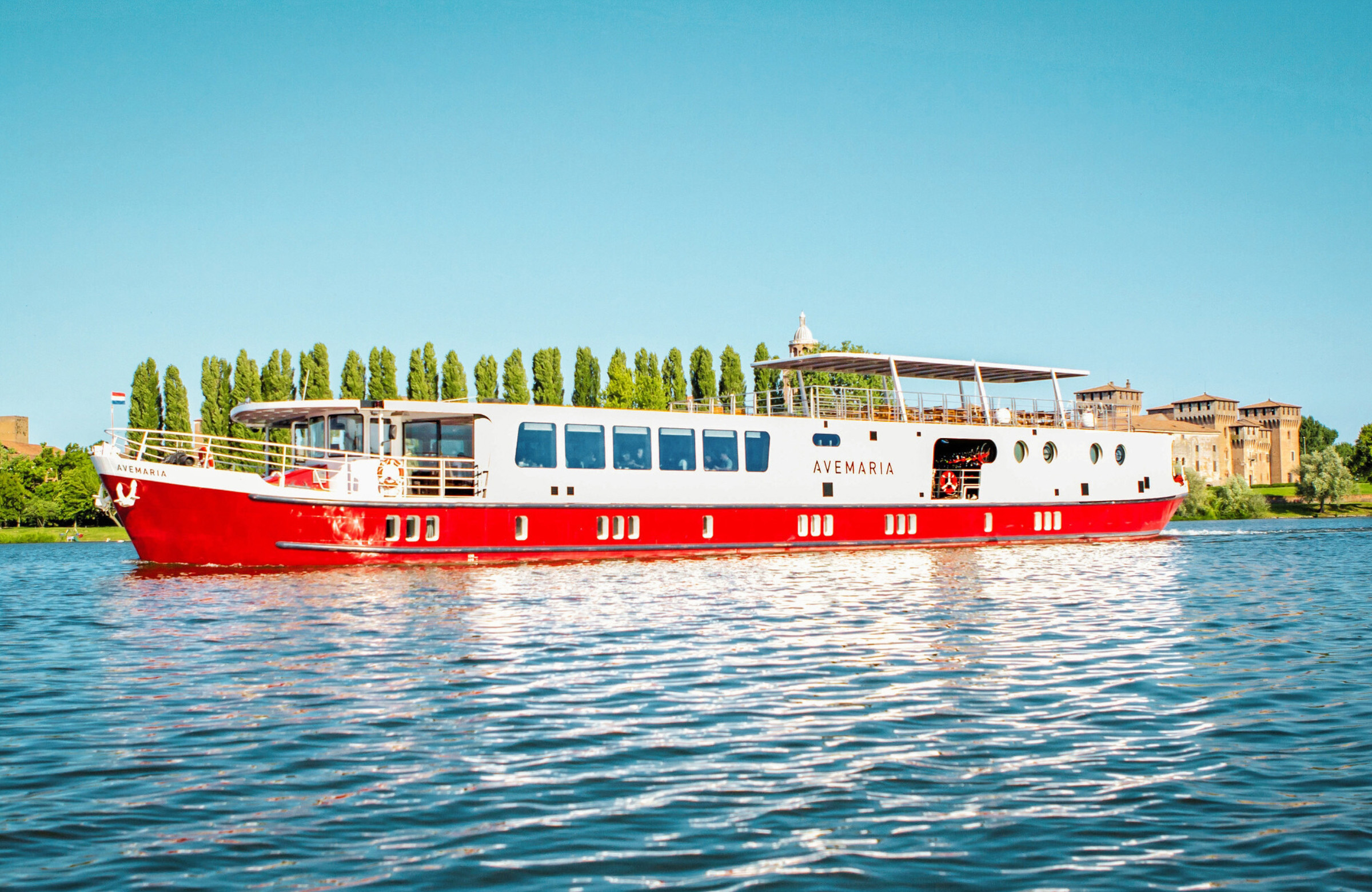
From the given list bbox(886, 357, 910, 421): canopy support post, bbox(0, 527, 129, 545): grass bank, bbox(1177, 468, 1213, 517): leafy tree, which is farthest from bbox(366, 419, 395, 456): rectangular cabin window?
bbox(1177, 468, 1213, 517): leafy tree

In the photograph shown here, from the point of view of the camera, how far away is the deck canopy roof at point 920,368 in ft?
127

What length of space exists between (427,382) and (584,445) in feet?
205

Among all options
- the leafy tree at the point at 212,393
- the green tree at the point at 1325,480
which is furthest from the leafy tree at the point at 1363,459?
the leafy tree at the point at 212,393

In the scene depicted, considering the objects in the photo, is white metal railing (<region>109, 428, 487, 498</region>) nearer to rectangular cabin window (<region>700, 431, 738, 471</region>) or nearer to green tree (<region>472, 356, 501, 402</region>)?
rectangular cabin window (<region>700, 431, 738, 471</region>)

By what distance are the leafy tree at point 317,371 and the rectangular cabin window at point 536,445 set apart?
5944cm

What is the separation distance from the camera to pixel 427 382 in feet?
302

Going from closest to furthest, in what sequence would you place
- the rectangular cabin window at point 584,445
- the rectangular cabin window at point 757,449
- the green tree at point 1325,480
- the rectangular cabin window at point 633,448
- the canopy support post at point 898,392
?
the rectangular cabin window at point 584,445 < the rectangular cabin window at point 633,448 < the rectangular cabin window at point 757,449 < the canopy support post at point 898,392 < the green tree at point 1325,480

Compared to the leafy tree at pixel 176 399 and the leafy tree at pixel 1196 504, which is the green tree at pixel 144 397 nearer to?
the leafy tree at pixel 176 399

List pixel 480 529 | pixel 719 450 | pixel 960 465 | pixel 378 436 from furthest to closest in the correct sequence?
1. pixel 960 465
2. pixel 719 450
3. pixel 378 436
4. pixel 480 529

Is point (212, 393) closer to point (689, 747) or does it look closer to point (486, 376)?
point (486, 376)

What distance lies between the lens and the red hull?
1097 inches

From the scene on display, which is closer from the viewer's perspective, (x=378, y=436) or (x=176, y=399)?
(x=378, y=436)

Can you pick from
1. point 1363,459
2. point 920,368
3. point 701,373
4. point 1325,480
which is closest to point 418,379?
point 701,373

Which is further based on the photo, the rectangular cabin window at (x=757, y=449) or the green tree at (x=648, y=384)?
the green tree at (x=648, y=384)
